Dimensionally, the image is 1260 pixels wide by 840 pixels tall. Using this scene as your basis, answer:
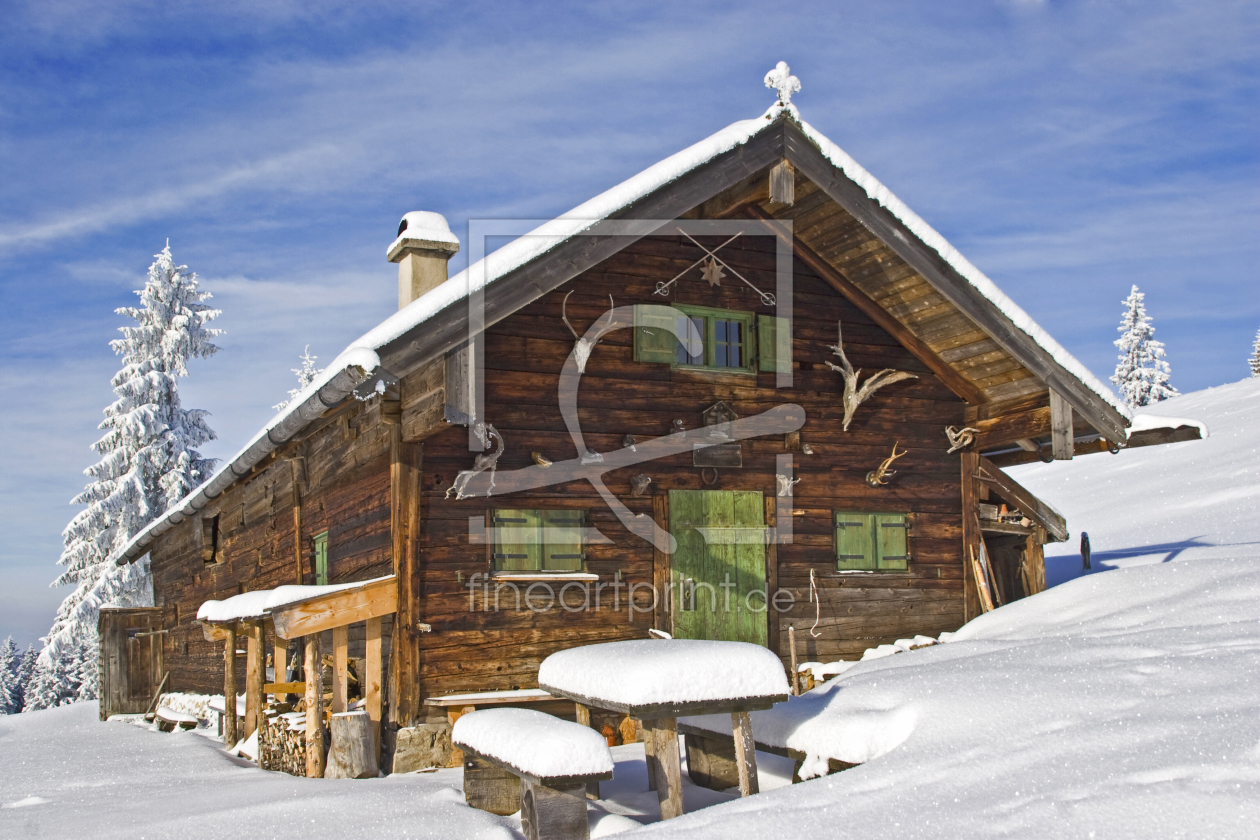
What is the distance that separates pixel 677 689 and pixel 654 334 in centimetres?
531

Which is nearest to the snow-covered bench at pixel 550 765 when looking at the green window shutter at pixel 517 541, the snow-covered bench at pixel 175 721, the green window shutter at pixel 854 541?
the green window shutter at pixel 517 541

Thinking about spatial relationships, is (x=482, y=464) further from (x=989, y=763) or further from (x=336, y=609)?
(x=989, y=763)

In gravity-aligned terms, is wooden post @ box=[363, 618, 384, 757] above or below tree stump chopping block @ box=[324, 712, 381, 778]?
above

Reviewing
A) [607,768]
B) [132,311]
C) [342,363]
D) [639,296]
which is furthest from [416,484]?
[132,311]

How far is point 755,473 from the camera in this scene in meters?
10.9

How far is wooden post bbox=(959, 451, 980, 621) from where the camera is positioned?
11.8 metres

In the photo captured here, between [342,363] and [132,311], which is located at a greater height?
[132,311]

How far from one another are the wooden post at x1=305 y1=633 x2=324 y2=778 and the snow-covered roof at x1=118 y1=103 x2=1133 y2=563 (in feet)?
7.17

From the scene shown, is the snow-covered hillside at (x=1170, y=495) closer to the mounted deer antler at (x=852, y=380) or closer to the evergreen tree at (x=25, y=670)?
the mounted deer antler at (x=852, y=380)

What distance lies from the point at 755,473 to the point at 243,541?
30.1ft

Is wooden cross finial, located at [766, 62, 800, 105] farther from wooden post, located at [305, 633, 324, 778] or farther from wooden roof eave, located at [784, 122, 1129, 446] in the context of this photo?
wooden post, located at [305, 633, 324, 778]

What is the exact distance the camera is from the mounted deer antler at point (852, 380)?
36.8 ft

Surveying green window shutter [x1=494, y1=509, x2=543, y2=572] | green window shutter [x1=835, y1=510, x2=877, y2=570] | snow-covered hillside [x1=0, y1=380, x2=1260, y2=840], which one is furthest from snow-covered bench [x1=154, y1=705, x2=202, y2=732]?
green window shutter [x1=835, y1=510, x2=877, y2=570]

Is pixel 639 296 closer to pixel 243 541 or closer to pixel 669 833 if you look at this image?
pixel 669 833
